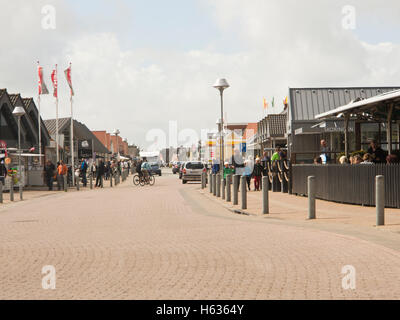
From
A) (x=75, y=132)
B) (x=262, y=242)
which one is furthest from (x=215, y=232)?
(x=75, y=132)

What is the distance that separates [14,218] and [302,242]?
343 inches

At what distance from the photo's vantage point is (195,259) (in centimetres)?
827

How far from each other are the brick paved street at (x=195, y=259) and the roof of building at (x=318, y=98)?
68.9ft

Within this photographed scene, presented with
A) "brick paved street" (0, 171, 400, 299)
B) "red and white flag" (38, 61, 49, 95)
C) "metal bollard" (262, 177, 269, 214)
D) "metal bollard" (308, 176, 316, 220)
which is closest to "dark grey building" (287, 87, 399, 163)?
"metal bollard" (262, 177, 269, 214)

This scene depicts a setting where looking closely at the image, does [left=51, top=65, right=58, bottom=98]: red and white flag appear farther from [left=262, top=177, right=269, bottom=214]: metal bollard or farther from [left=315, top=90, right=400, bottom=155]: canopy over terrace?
[left=262, top=177, right=269, bottom=214]: metal bollard

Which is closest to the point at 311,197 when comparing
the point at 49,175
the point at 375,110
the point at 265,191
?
the point at 265,191

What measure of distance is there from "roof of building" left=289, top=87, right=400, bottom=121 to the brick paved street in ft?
68.9

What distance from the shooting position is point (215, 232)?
11.6m

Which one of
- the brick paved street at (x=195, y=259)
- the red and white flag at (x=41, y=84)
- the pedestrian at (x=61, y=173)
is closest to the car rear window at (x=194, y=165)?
the pedestrian at (x=61, y=173)

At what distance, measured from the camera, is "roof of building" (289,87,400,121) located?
3431 centimetres

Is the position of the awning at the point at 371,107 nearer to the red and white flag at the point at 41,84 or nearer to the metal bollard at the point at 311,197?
the metal bollard at the point at 311,197

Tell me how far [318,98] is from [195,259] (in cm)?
2811

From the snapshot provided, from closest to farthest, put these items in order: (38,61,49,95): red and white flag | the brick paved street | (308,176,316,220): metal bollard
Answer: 1. the brick paved street
2. (308,176,316,220): metal bollard
3. (38,61,49,95): red and white flag

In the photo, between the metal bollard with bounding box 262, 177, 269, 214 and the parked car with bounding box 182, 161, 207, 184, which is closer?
the metal bollard with bounding box 262, 177, 269, 214
